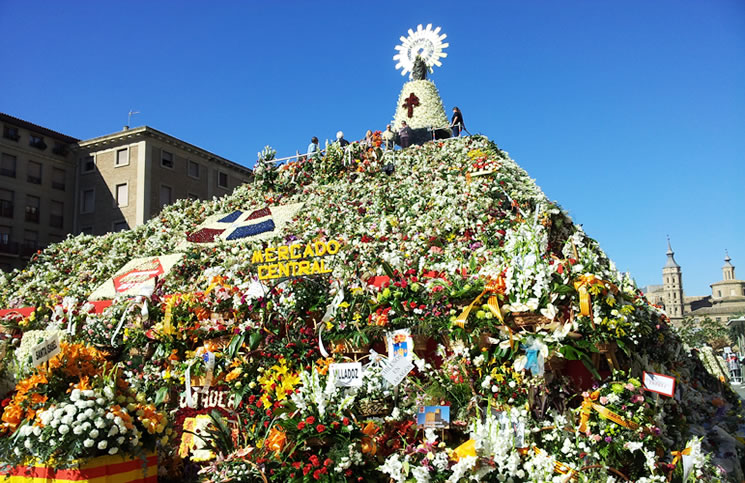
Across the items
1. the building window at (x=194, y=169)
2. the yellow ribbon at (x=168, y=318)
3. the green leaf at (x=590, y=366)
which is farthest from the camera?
the building window at (x=194, y=169)

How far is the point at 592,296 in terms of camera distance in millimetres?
6656

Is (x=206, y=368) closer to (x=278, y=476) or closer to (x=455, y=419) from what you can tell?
(x=278, y=476)

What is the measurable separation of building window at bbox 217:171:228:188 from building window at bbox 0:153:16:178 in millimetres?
13454

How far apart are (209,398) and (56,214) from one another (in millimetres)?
37732

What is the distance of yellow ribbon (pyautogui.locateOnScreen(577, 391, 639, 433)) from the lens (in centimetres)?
594

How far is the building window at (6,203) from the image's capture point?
36.9m

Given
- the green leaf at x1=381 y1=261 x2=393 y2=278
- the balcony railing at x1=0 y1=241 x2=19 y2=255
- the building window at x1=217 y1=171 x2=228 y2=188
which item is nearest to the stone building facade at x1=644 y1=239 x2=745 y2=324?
the building window at x1=217 y1=171 x2=228 y2=188

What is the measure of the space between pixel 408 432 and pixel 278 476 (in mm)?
1613

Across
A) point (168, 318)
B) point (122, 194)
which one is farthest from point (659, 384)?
point (122, 194)

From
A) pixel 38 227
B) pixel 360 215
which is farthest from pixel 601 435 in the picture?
pixel 38 227

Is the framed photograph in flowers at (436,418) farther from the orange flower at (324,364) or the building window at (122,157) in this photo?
the building window at (122,157)

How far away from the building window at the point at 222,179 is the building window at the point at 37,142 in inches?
476

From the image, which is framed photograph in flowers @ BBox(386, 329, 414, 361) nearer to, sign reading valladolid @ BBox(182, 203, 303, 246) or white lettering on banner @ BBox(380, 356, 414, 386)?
white lettering on banner @ BBox(380, 356, 414, 386)

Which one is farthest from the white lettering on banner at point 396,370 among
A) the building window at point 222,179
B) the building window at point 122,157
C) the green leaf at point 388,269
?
the building window at point 222,179
